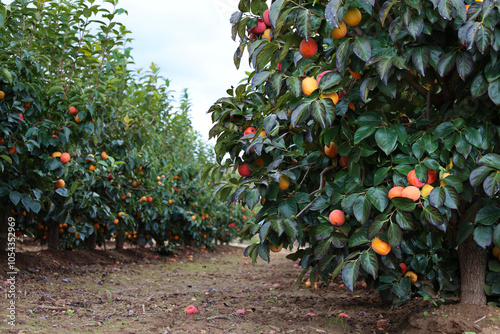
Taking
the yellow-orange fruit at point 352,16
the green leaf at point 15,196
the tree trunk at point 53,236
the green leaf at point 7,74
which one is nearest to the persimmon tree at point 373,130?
the yellow-orange fruit at point 352,16

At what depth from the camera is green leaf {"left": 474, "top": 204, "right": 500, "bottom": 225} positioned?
73.0 inches

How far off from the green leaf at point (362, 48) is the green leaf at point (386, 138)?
1.07 ft

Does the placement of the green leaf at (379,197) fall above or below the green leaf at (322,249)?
above

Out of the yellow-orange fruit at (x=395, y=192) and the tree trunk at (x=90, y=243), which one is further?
the tree trunk at (x=90, y=243)

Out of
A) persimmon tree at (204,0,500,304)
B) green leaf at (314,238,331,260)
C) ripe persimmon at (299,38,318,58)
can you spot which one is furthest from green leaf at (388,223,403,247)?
ripe persimmon at (299,38,318,58)

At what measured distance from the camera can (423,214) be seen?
1.69m

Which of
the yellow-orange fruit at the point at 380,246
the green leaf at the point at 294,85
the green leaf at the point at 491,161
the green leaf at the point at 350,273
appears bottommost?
the green leaf at the point at 350,273

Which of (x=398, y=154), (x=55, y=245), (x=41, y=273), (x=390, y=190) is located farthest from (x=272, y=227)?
(x=55, y=245)

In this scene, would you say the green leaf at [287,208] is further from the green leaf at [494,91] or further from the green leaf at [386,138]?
the green leaf at [494,91]

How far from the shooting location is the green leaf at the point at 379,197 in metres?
1.73

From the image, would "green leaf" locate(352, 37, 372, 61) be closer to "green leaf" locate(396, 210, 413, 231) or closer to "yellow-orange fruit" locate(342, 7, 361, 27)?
"yellow-orange fruit" locate(342, 7, 361, 27)

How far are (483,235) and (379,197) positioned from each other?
55 cm

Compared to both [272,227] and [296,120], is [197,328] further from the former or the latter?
[296,120]

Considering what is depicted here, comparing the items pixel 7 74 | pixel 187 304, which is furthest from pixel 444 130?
pixel 7 74
